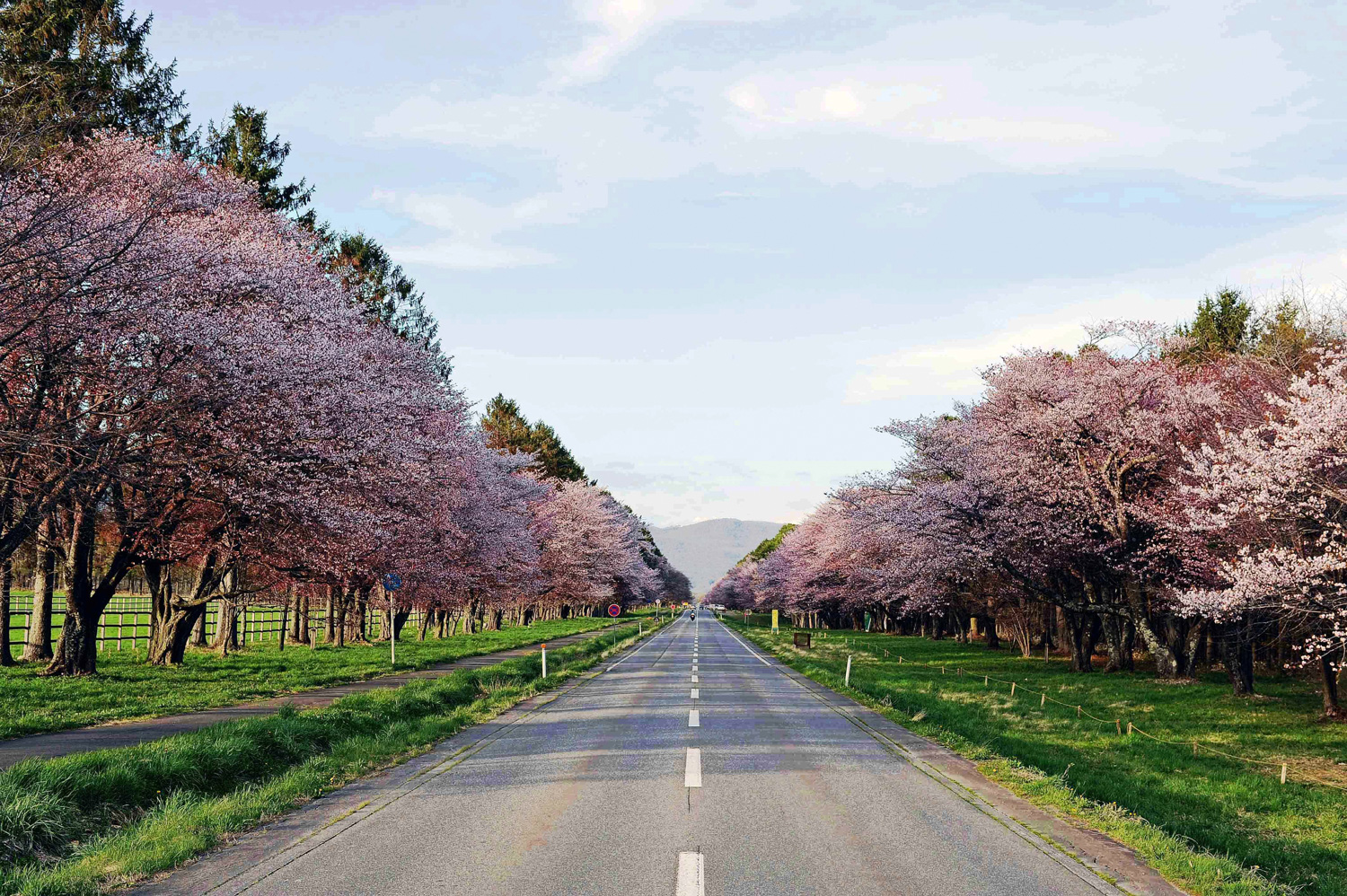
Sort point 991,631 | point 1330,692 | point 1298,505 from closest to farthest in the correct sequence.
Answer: point 1298,505, point 1330,692, point 991,631

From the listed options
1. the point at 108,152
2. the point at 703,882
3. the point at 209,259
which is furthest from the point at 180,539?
the point at 703,882

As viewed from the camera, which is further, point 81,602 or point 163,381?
point 81,602

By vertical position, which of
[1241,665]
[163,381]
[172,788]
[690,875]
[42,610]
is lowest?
[1241,665]

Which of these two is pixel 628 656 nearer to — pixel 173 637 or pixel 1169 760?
pixel 173 637

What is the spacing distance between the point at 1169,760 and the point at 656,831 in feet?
39.9

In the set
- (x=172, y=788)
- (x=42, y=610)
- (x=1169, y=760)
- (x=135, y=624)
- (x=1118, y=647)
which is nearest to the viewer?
(x=172, y=788)

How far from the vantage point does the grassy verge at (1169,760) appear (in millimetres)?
9625

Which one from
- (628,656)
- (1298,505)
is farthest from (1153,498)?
(628,656)

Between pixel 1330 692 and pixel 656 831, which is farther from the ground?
pixel 656 831

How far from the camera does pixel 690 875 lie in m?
6.96

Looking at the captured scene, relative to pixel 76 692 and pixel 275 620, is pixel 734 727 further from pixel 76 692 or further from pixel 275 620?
pixel 275 620

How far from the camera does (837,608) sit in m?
94.8

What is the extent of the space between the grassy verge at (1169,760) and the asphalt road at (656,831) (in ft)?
4.19

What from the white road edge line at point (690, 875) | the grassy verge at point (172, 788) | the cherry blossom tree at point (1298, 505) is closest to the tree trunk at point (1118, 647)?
the cherry blossom tree at point (1298, 505)
